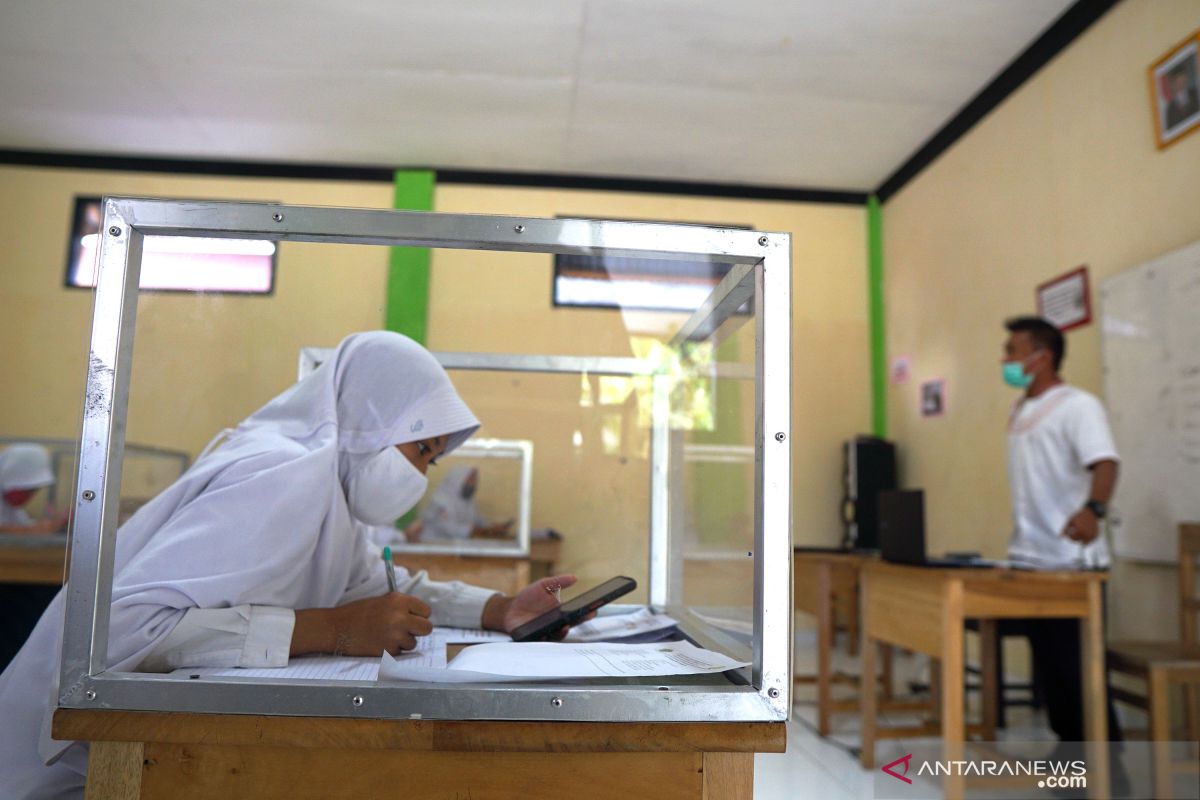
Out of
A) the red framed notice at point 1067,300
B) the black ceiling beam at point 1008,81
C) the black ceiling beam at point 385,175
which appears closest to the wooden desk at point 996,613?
the red framed notice at point 1067,300

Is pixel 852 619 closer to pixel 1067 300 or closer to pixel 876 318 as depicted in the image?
pixel 1067 300

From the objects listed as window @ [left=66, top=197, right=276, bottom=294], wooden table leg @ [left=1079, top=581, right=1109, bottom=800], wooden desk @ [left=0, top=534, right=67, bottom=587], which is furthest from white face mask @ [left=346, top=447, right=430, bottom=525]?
wooden table leg @ [left=1079, top=581, right=1109, bottom=800]

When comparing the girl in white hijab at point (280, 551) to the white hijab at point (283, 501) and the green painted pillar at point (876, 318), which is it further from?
the green painted pillar at point (876, 318)

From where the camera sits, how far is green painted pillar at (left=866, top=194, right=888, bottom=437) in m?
5.99

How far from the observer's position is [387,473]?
1.11m

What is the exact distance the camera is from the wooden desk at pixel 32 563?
2586 mm

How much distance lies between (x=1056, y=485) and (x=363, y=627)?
2855 millimetres

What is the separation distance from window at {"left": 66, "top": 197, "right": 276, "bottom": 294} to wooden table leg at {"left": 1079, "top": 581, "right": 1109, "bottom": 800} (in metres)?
2.37

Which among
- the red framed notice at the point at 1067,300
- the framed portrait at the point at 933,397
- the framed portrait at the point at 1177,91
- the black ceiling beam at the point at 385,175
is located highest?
the black ceiling beam at the point at 385,175

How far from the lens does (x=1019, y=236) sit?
4336 millimetres

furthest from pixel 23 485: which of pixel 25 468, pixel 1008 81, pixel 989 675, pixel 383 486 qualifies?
pixel 1008 81

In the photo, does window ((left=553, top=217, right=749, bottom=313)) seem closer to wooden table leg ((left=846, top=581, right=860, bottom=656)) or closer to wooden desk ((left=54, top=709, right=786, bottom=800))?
wooden desk ((left=54, top=709, right=786, bottom=800))

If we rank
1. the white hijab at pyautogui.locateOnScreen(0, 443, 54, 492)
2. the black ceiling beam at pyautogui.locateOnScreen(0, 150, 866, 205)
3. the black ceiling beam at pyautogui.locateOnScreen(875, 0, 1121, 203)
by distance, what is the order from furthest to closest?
the black ceiling beam at pyautogui.locateOnScreen(0, 150, 866, 205), the black ceiling beam at pyautogui.locateOnScreen(875, 0, 1121, 203), the white hijab at pyautogui.locateOnScreen(0, 443, 54, 492)

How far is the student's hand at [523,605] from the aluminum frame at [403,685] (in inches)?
13.5
